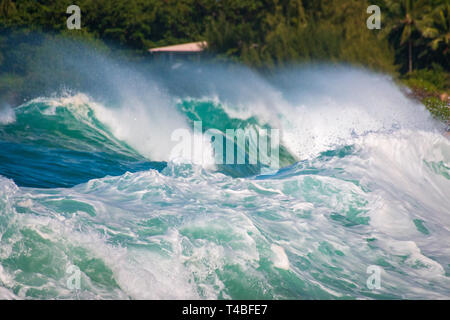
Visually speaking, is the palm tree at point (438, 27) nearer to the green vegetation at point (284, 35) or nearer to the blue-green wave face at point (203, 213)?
the green vegetation at point (284, 35)

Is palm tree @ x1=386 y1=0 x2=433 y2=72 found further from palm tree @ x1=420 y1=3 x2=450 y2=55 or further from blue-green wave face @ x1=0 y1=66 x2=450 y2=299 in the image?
blue-green wave face @ x1=0 y1=66 x2=450 y2=299

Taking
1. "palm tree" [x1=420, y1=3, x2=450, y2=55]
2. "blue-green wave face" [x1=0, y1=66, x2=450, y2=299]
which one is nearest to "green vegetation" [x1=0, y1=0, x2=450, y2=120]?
"palm tree" [x1=420, y1=3, x2=450, y2=55]

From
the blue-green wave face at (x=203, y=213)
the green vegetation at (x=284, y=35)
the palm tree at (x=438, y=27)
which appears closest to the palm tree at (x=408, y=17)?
the green vegetation at (x=284, y=35)

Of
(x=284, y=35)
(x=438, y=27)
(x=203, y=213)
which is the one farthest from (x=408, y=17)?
(x=203, y=213)

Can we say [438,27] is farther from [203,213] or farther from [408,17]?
[203,213]

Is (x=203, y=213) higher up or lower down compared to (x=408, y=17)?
lower down
